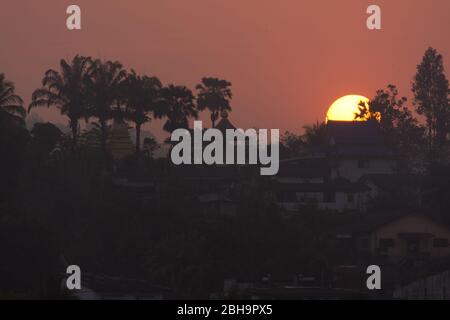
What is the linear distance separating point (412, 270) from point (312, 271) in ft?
10.5

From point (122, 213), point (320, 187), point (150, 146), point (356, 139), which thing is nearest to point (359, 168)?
point (356, 139)

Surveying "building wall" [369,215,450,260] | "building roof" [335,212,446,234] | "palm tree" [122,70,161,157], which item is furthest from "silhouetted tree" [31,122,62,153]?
"building wall" [369,215,450,260]

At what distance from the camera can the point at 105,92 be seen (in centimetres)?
5359

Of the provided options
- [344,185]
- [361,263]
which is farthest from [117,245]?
[344,185]

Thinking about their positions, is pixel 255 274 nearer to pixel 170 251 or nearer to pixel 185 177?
pixel 170 251

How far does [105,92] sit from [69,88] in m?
1.60

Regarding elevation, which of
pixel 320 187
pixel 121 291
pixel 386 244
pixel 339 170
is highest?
pixel 339 170

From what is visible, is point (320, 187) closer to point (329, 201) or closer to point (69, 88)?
point (329, 201)

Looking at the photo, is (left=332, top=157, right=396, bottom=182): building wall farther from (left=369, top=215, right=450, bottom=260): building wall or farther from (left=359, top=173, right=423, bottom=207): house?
(left=369, top=215, right=450, bottom=260): building wall

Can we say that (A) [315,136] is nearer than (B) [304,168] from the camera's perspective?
No

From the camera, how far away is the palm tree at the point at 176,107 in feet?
A: 186

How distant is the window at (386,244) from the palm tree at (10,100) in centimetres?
1500

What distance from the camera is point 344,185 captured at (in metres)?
54.7

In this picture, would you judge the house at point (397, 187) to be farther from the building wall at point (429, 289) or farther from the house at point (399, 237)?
the building wall at point (429, 289)
